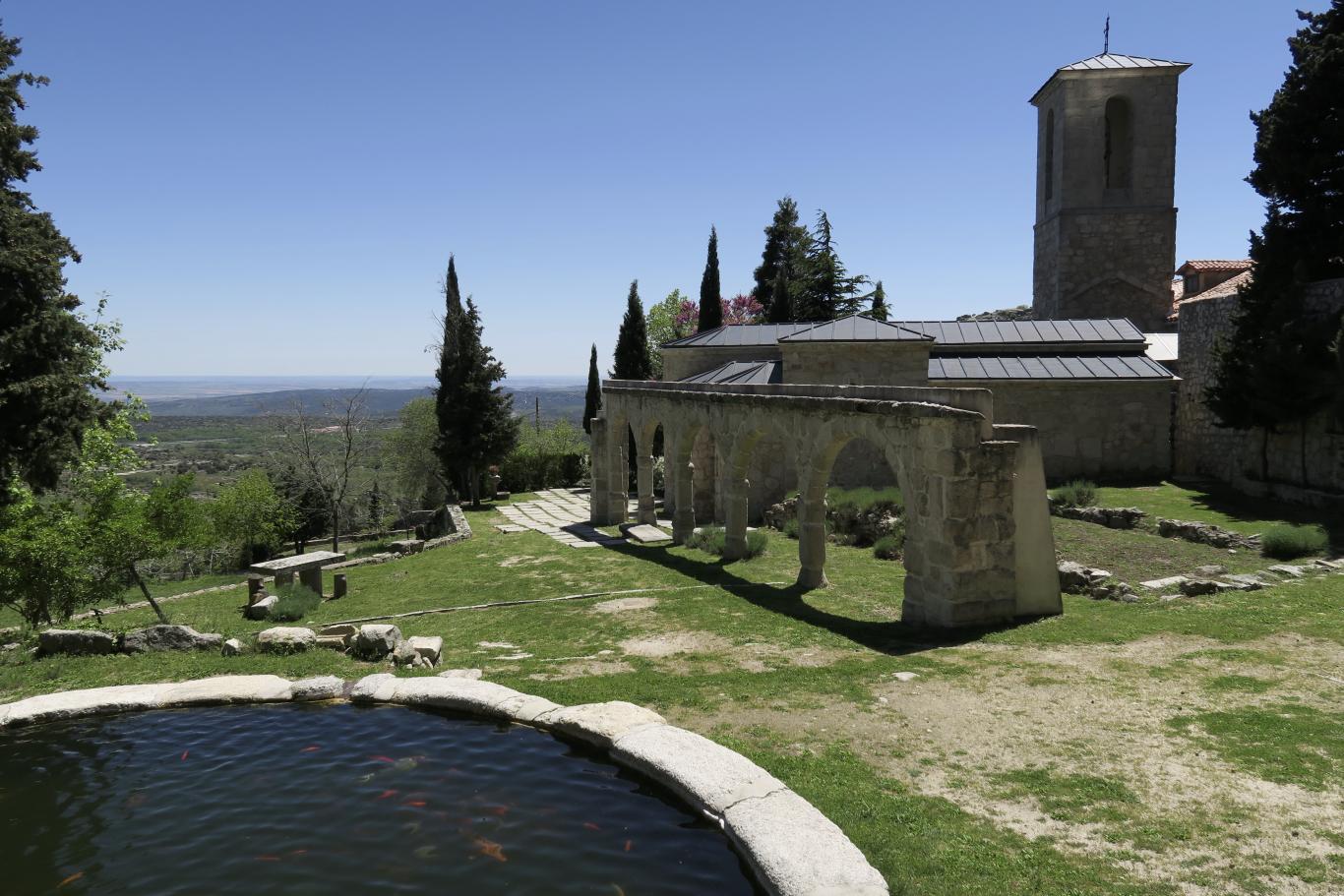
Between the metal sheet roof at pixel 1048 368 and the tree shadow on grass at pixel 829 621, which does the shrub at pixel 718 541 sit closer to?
the tree shadow on grass at pixel 829 621

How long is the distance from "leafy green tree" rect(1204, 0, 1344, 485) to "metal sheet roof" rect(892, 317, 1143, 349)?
470 centimetres

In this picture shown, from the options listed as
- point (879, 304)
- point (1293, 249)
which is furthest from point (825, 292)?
point (1293, 249)

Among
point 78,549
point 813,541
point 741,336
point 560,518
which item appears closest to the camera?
point 78,549

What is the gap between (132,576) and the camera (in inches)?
617

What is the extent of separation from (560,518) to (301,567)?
41.1ft

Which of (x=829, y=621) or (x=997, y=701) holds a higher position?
(x=997, y=701)

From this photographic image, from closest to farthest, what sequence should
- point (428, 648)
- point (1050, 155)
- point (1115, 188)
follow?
point (428, 648) → point (1115, 188) → point (1050, 155)

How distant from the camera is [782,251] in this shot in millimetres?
52000

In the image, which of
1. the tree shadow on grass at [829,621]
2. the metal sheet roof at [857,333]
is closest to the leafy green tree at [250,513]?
the tree shadow on grass at [829,621]

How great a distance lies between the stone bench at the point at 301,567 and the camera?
1864 centimetres

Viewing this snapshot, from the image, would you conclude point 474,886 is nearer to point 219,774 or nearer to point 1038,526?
point 219,774

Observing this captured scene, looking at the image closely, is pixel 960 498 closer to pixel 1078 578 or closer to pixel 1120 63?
pixel 1078 578

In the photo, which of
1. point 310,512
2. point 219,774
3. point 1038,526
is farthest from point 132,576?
point 310,512

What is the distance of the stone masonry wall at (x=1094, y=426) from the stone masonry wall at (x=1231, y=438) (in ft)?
3.98
